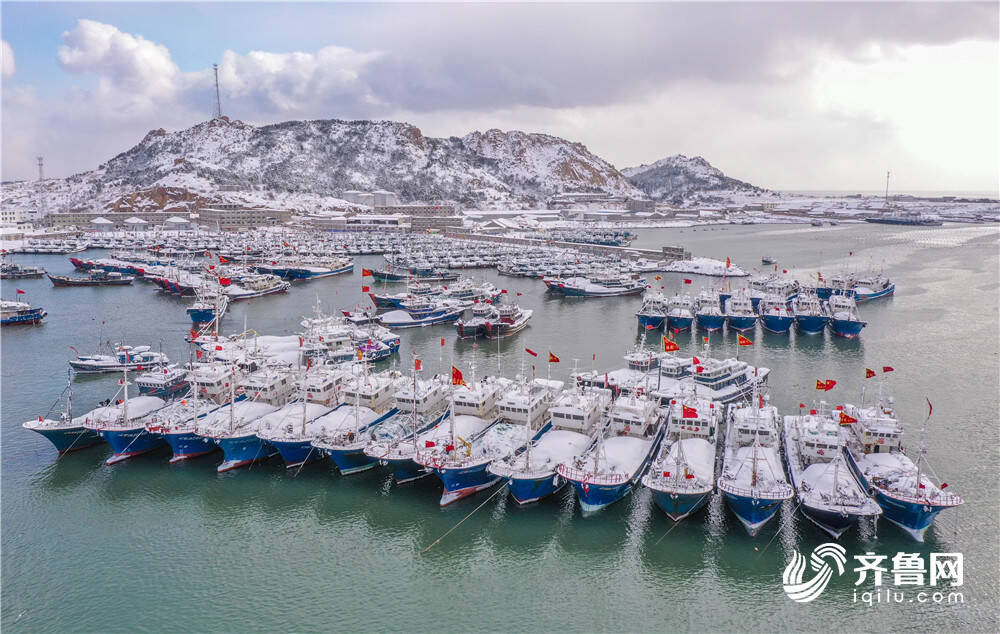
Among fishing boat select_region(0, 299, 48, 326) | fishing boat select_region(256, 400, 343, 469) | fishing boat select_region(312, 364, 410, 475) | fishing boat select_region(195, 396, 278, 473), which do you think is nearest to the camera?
fishing boat select_region(312, 364, 410, 475)

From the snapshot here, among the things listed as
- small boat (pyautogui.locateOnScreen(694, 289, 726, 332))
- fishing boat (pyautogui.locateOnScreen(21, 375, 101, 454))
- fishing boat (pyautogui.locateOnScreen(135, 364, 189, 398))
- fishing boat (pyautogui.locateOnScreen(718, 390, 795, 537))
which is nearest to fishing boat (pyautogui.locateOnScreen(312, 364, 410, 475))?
fishing boat (pyautogui.locateOnScreen(135, 364, 189, 398))

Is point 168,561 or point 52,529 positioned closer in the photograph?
point 168,561

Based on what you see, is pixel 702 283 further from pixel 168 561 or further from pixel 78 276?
pixel 78 276

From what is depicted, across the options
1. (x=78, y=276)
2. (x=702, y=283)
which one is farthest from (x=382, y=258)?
(x=702, y=283)

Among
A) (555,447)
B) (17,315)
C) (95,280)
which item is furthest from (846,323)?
(95,280)

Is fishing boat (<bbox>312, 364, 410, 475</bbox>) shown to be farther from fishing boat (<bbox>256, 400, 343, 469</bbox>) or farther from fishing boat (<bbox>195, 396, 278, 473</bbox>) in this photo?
fishing boat (<bbox>195, 396, 278, 473</bbox>)
